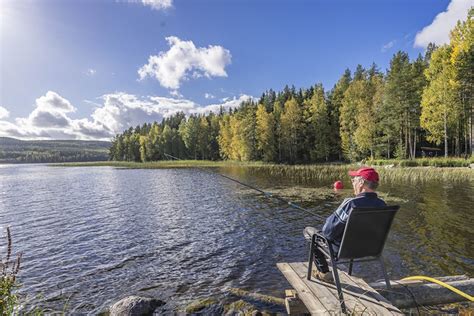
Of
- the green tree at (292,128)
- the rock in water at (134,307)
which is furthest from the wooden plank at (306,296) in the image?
the green tree at (292,128)

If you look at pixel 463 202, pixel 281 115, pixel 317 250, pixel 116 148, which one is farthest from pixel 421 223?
pixel 116 148

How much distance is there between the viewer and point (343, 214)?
14.7ft

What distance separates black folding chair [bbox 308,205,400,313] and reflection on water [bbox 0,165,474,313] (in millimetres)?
2409

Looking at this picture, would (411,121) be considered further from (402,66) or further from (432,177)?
(432,177)

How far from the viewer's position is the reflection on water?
24.6 ft

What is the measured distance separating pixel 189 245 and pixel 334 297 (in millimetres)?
7492

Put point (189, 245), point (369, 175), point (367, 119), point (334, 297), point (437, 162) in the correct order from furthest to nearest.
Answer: point (367, 119), point (437, 162), point (189, 245), point (369, 175), point (334, 297)

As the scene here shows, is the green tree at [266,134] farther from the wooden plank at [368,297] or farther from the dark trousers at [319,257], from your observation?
the wooden plank at [368,297]

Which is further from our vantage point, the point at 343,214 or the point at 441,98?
the point at 441,98

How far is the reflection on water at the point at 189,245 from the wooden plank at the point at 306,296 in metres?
1.36

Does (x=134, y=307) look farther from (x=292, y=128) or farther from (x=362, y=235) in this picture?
(x=292, y=128)

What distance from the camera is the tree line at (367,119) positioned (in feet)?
115

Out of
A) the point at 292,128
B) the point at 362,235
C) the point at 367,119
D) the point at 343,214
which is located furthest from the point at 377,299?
the point at 292,128

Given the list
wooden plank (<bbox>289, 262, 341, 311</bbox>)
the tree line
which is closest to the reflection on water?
wooden plank (<bbox>289, 262, 341, 311</bbox>)
